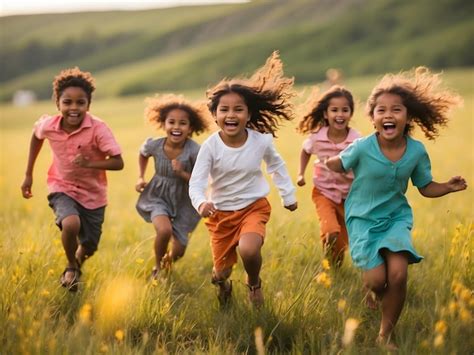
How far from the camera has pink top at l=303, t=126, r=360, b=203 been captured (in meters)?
6.27

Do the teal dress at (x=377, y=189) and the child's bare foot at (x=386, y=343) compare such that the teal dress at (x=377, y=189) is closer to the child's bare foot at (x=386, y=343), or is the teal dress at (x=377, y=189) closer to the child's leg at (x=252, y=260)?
the child's bare foot at (x=386, y=343)

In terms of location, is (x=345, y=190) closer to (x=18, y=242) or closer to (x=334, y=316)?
(x=334, y=316)

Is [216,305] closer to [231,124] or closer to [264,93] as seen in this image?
[231,124]

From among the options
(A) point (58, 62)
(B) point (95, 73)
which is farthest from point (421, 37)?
(A) point (58, 62)

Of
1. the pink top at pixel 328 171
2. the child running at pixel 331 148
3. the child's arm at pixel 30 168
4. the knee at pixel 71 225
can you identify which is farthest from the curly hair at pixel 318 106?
the child's arm at pixel 30 168

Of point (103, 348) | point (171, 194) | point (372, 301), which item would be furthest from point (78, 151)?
point (372, 301)

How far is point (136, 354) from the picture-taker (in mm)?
3672

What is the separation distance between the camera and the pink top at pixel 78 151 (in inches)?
228

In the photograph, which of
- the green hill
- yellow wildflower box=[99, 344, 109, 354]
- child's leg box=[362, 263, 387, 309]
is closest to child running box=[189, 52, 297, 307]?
child's leg box=[362, 263, 387, 309]

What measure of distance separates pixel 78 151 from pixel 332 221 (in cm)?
237

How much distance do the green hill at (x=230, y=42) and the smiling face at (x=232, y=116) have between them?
8749cm

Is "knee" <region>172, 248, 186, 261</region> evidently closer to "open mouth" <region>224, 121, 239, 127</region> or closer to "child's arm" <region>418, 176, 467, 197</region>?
"open mouth" <region>224, 121, 239, 127</region>

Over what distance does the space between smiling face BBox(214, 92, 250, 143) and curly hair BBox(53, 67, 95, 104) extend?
1.34 metres

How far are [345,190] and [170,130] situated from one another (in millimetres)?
1742
